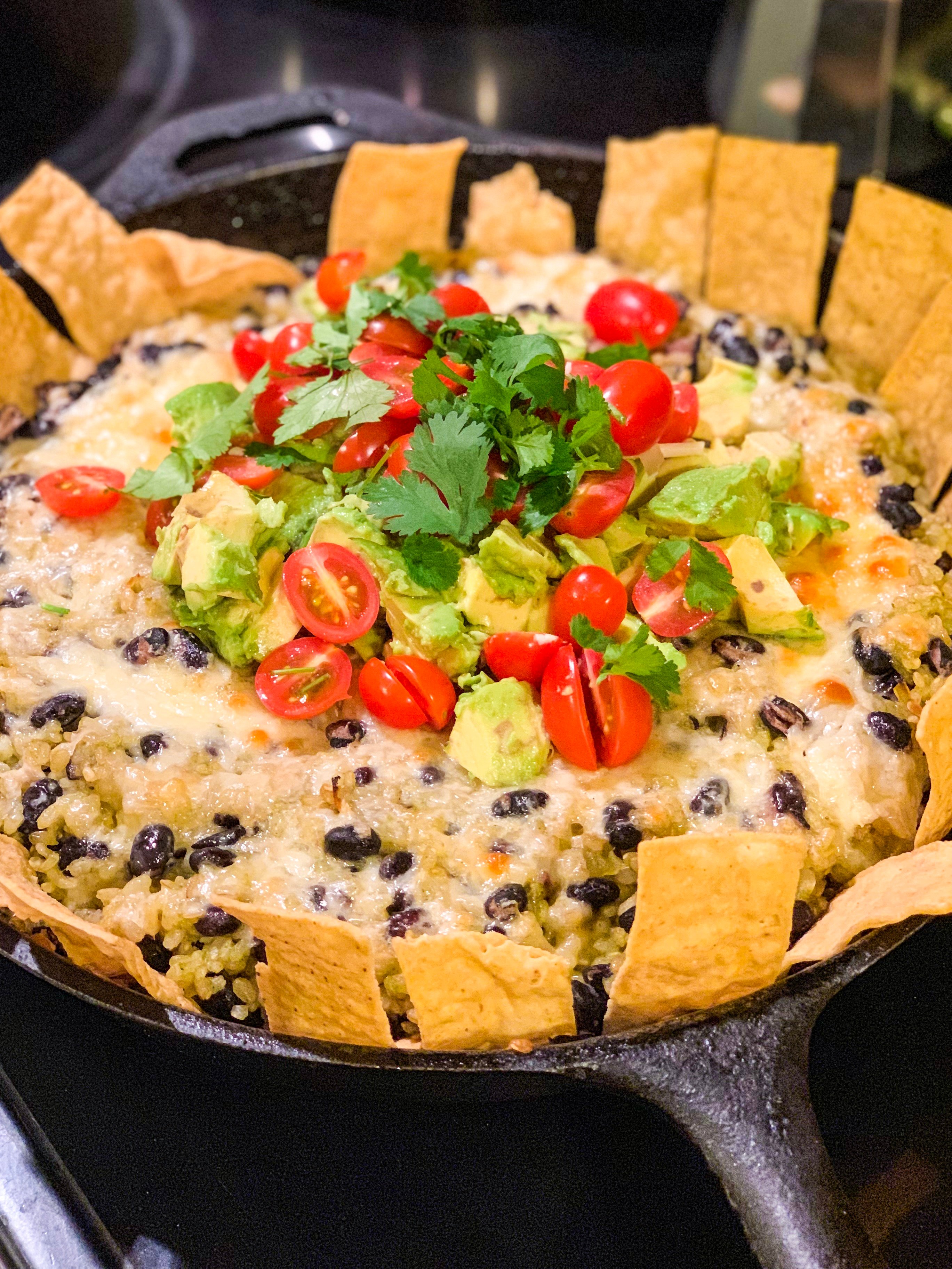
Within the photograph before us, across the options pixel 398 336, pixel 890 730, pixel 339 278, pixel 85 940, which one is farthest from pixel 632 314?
pixel 85 940

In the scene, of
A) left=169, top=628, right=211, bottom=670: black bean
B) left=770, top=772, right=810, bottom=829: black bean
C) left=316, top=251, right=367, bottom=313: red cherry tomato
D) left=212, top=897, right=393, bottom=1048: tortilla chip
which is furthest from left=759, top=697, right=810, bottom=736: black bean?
left=316, top=251, right=367, bottom=313: red cherry tomato

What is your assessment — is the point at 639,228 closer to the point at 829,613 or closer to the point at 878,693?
the point at 829,613

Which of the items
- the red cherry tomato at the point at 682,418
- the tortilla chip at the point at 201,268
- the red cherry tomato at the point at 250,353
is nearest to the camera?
the red cherry tomato at the point at 682,418

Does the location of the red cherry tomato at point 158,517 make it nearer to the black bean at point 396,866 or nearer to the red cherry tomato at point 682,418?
the black bean at point 396,866

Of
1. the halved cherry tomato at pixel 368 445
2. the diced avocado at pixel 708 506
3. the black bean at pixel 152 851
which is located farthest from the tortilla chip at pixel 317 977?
the diced avocado at pixel 708 506

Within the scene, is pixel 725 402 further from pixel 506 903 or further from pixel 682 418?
pixel 506 903

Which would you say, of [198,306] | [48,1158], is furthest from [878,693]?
[198,306]
